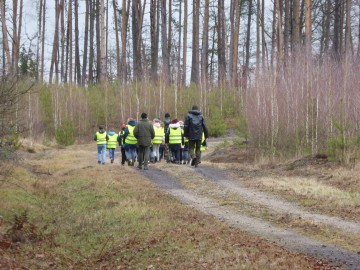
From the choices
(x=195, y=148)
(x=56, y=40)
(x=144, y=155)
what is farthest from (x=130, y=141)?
(x=56, y=40)

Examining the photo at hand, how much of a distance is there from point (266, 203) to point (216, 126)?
895 inches

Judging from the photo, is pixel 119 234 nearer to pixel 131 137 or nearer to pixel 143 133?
pixel 143 133

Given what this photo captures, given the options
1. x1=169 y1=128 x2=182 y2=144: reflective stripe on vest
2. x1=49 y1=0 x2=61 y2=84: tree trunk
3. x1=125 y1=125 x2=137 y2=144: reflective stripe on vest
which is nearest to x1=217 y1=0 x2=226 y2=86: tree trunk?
x1=49 y1=0 x2=61 y2=84: tree trunk

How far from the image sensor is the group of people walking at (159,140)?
2019cm

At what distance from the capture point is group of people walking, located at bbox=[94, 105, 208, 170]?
20188mm

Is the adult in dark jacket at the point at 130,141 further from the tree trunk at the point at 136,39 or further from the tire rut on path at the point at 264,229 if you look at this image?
the tree trunk at the point at 136,39

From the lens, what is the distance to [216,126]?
36219 mm

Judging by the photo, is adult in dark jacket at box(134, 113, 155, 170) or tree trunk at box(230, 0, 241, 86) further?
tree trunk at box(230, 0, 241, 86)

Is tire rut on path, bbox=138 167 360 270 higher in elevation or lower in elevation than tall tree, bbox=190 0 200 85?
lower

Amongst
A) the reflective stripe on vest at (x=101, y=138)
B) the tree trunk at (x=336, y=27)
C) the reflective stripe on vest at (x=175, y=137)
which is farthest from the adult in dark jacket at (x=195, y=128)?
the tree trunk at (x=336, y=27)

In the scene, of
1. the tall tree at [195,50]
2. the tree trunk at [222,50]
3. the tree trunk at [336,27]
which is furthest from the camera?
the tall tree at [195,50]

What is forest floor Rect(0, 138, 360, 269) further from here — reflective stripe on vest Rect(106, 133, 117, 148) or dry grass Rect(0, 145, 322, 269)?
reflective stripe on vest Rect(106, 133, 117, 148)

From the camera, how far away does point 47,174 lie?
2091 cm

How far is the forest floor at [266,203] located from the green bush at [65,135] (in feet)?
34.6
